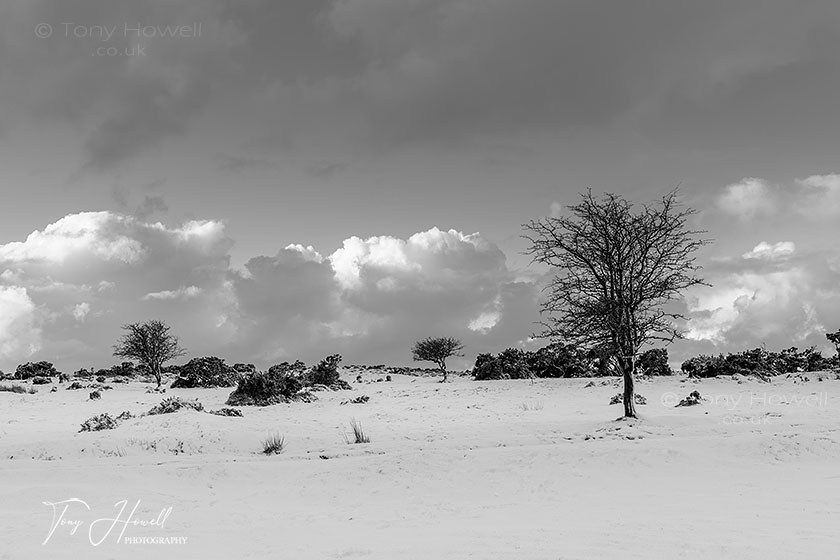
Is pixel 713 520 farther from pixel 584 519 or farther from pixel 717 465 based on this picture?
pixel 717 465

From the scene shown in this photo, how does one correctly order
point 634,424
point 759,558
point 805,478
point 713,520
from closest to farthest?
point 759,558 → point 713,520 → point 805,478 → point 634,424

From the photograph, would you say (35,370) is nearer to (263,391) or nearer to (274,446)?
(263,391)

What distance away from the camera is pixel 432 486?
12.8m

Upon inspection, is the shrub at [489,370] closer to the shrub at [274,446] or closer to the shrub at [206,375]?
the shrub at [206,375]

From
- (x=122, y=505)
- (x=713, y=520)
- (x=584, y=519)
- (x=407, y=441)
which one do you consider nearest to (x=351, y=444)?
(x=407, y=441)

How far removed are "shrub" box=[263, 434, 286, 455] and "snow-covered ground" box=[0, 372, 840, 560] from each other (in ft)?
1.47

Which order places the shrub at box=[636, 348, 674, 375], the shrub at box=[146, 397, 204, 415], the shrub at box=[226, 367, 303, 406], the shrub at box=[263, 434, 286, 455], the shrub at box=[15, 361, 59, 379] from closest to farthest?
the shrub at box=[263, 434, 286, 455], the shrub at box=[146, 397, 204, 415], the shrub at box=[226, 367, 303, 406], the shrub at box=[636, 348, 674, 375], the shrub at box=[15, 361, 59, 379]

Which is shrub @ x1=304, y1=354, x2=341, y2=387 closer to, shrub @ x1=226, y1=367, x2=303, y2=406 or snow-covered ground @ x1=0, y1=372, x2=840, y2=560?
shrub @ x1=226, y1=367, x2=303, y2=406

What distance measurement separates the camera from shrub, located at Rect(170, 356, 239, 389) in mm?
41500

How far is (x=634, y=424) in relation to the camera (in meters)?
19.9

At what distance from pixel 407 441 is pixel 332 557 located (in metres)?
10.6

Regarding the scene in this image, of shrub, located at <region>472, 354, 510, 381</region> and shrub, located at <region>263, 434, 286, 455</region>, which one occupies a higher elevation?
shrub, located at <region>472, 354, 510, 381</region>

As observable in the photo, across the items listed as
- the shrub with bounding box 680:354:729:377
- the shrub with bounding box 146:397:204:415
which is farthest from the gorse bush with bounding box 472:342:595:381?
the shrub with bounding box 146:397:204:415

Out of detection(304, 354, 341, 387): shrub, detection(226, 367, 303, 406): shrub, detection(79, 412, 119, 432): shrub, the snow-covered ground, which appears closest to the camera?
the snow-covered ground
